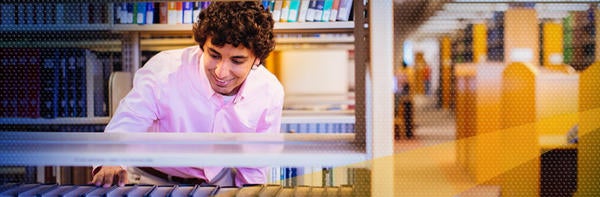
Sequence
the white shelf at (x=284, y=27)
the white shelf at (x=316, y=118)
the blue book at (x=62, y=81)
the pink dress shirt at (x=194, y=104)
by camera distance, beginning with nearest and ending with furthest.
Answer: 1. the pink dress shirt at (x=194, y=104)
2. the blue book at (x=62, y=81)
3. the white shelf at (x=284, y=27)
4. the white shelf at (x=316, y=118)

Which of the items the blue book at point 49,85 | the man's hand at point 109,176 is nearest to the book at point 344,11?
the blue book at point 49,85

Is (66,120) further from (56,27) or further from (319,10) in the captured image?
(319,10)

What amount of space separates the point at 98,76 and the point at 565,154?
2387 mm

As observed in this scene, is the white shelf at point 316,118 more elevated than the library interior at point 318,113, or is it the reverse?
the library interior at point 318,113

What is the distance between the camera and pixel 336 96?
21.0 feet

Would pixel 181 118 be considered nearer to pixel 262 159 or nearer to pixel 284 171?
pixel 284 171

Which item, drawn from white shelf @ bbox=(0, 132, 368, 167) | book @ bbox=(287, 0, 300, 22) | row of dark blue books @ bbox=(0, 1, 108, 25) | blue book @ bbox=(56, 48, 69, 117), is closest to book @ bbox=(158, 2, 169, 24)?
row of dark blue books @ bbox=(0, 1, 108, 25)

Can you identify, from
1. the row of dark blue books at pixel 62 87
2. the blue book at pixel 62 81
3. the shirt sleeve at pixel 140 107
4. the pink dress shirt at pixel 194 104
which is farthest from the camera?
the blue book at pixel 62 81

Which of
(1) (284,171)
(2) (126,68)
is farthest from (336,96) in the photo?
(1) (284,171)

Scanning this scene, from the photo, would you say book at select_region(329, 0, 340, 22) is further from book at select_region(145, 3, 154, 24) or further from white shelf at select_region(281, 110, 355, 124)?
book at select_region(145, 3, 154, 24)

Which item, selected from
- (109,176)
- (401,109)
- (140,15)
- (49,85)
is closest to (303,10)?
(140,15)

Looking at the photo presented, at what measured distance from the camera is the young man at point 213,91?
5.41ft

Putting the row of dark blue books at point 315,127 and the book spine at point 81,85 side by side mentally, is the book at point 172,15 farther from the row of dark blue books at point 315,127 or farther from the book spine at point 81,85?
the row of dark blue books at point 315,127

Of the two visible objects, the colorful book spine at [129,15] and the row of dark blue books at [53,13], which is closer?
the row of dark blue books at [53,13]
